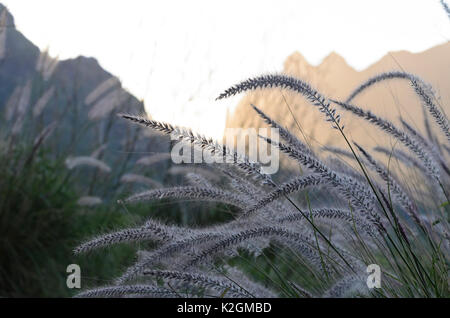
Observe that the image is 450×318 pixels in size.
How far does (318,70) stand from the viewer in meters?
4.68

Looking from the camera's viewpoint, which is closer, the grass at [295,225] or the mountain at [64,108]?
the grass at [295,225]

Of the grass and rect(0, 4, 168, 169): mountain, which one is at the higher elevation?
rect(0, 4, 168, 169): mountain

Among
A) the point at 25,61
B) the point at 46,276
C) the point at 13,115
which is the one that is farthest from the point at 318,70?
the point at 25,61

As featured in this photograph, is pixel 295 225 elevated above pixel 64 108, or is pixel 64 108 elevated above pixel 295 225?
pixel 64 108

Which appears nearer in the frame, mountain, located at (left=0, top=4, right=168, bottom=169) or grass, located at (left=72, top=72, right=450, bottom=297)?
grass, located at (left=72, top=72, right=450, bottom=297)

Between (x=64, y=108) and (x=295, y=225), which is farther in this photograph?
(x=64, y=108)

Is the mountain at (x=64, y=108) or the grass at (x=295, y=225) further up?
the mountain at (x=64, y=108)
